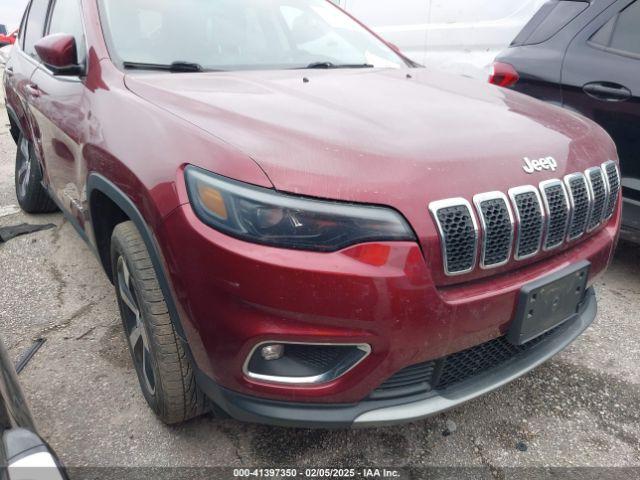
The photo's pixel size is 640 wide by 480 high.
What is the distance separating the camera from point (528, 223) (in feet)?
4.89

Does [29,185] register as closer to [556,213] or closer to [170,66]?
[170,66]

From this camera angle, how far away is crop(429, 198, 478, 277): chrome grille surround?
1.36 meters

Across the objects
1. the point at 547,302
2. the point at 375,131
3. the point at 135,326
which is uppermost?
the point at 375,131

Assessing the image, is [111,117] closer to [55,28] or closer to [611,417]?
[55,28]

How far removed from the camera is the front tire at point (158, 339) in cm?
163

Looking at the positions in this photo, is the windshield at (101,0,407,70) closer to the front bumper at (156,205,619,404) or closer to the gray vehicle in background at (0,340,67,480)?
the front bumper at (156,205,619,404)

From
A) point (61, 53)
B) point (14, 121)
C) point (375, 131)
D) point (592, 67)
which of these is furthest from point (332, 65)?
point (14, 121)

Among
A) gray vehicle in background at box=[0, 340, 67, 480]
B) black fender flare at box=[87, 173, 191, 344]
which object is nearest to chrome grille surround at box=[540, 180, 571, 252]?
black fender flare at box=[87, 173, 191, 344]

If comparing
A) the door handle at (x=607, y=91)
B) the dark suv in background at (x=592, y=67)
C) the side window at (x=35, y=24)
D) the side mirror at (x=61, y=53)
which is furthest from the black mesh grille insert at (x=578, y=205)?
the side window at (x=35, y=24)

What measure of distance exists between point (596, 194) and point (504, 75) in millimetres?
1555

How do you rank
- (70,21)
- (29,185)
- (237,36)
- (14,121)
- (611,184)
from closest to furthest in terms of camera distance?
(611,184) → (237,36) → (70,21) → (29,185) → (14,121)

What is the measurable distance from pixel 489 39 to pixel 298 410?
12.8 ft

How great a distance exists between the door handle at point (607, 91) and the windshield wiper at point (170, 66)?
209 cm

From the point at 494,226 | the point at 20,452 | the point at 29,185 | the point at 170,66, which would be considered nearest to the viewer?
the point at 20,452
